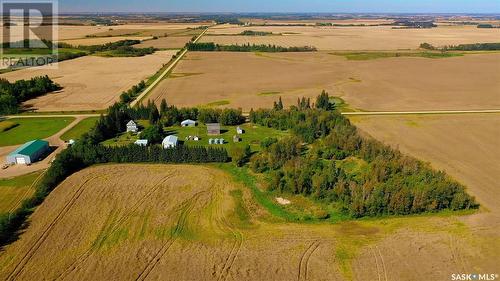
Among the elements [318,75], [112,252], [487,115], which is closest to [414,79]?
[318,75]

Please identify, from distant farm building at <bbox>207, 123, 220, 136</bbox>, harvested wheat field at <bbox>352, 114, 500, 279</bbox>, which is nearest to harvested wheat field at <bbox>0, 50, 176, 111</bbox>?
distant farm building at <bbox>207, 123, 220, 136</bbox>

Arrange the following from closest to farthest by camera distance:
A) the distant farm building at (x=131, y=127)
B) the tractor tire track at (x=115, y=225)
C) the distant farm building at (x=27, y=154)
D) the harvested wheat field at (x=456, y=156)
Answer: the tractor tire track at (x=115, y=225) < the harvested wheat field at (x=456, y=156) < the distant farm building at (x=27, y=154) < the distant farm building at (x=131, y=127)

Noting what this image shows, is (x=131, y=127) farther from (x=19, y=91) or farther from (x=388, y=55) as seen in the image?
(x=388, y=55)

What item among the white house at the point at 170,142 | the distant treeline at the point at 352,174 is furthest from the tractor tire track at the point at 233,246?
the white house at the point at 170,142

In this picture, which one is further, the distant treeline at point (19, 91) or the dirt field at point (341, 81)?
the dirt field at point (341, 81)

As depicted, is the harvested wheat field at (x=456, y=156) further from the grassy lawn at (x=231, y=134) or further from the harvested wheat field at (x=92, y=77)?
the harvested wheat field at (x=92, y=77)

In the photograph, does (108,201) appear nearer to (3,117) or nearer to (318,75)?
(3,117)

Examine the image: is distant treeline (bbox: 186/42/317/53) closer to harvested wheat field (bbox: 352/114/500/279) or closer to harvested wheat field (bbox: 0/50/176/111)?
harvested wheat field (bbox: 0/50/176/111)
